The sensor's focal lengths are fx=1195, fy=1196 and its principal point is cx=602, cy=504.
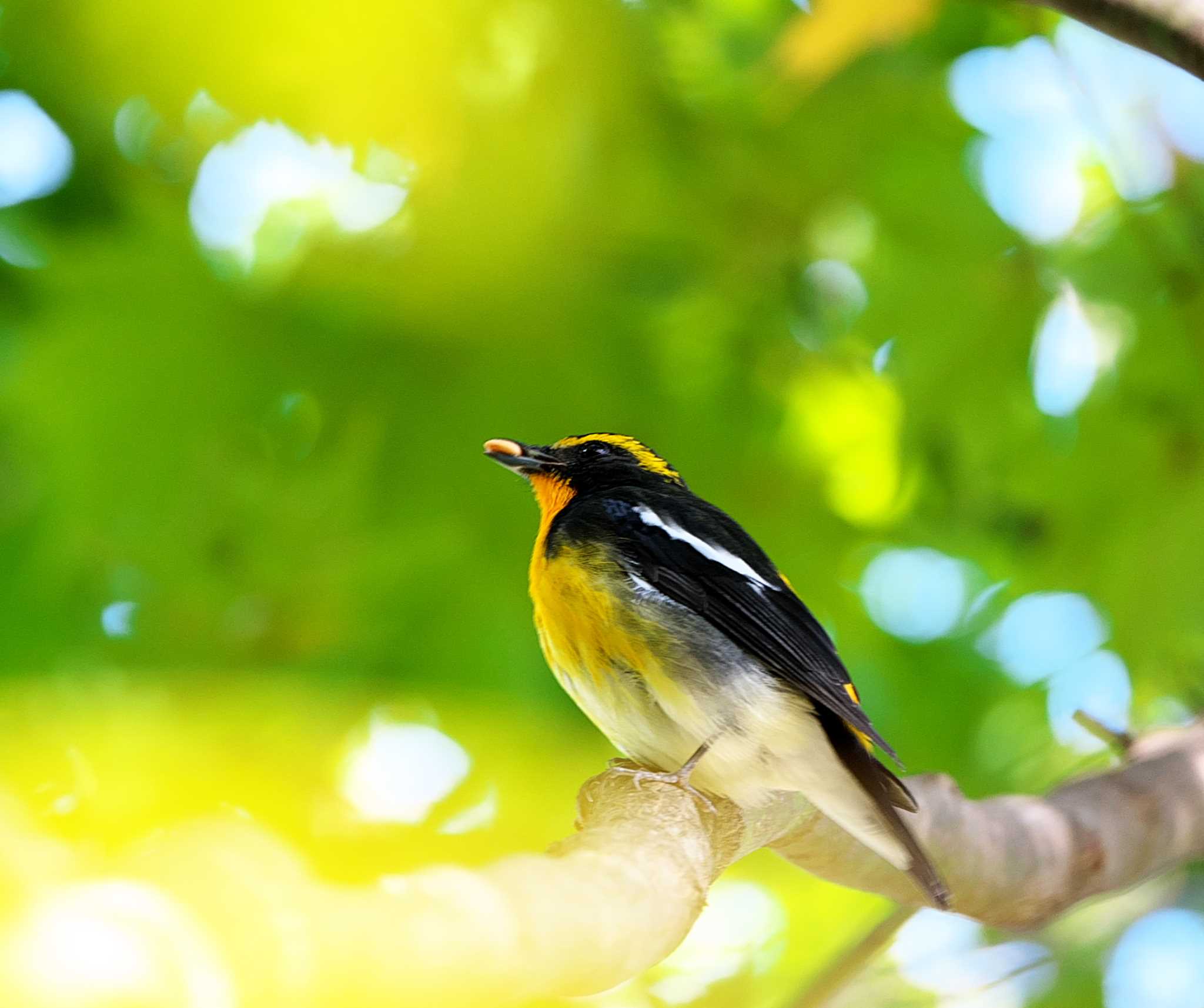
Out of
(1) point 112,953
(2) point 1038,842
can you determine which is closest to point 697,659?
(2) point 1038,842

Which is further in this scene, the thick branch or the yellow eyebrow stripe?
the yellow eyebrow stripe

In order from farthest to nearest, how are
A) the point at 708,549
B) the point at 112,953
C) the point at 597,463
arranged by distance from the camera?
the point at 597,463, the point at 708,549, the point at 112,953

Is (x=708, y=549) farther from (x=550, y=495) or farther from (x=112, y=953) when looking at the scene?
(x=112, y=953)

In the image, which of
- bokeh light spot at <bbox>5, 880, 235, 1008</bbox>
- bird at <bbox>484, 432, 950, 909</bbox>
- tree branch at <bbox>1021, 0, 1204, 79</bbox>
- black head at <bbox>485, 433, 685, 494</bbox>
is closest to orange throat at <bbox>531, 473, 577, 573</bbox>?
black head at <bbox>485, 433, 685, 494</bbox>

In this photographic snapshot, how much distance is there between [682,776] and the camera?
251 cm

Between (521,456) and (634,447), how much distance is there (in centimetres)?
39

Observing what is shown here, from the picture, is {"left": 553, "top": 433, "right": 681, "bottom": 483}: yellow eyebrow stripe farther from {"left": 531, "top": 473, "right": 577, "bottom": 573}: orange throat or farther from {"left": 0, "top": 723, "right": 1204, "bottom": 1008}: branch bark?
{"left": 0, "top": 723, "right": 1204, "bottom": 1008}: branch bark

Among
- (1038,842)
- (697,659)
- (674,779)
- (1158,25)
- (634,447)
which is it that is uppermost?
(634,447)

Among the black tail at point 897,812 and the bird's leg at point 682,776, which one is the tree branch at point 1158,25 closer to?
the black tail at point 897,812

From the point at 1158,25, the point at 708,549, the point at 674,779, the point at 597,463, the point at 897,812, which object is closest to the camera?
the point at 1158,25

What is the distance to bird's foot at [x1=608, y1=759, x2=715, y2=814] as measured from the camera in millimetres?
2326

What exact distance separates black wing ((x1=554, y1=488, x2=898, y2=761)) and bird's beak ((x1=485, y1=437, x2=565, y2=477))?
4.8 inches

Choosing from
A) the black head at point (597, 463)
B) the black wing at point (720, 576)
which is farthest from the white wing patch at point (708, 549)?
the black head at point (597, 463)

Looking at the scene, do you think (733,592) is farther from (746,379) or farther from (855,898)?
(855,898)
